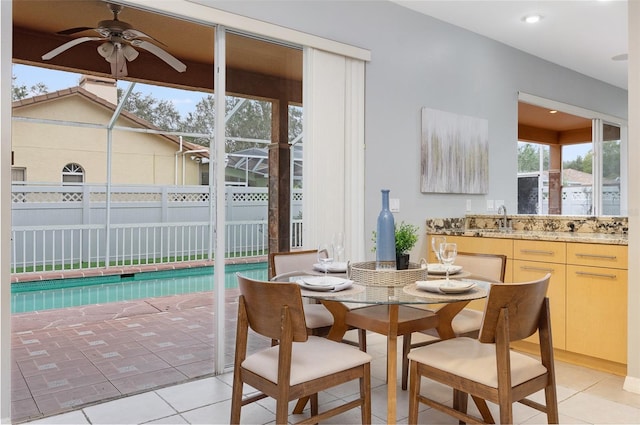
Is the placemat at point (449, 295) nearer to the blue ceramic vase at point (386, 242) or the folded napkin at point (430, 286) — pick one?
the folded napkin at point (430, 286)

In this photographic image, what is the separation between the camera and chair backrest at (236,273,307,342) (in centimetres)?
177

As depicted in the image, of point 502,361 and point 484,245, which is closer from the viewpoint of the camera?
point 502,361

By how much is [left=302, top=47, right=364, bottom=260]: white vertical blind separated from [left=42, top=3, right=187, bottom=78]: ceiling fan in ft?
5.37

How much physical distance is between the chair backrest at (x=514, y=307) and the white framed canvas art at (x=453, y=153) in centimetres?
238

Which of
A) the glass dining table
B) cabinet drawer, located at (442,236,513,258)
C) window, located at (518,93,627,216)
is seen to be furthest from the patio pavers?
window, located at (518,93,627,216)

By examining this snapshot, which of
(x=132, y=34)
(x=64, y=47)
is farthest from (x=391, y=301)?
(x=64, y=47)

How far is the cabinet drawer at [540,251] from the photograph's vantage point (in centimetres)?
329

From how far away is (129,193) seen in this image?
A: 8250 millimetres

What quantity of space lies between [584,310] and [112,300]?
16.9 ft

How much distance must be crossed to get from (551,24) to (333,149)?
2.54 m

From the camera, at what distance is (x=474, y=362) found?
1.91 metres

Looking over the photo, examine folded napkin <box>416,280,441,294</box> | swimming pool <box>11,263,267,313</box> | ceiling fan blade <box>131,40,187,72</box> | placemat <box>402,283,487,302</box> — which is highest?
ceiling fan blade <box>131,40,187,72</box>

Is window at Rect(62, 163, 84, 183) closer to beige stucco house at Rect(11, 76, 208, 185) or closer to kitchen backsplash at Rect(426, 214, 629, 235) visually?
beige stucco house at Rect(11, 76, 208, 185)

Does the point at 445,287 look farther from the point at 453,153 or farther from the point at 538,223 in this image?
the point at 453,153
